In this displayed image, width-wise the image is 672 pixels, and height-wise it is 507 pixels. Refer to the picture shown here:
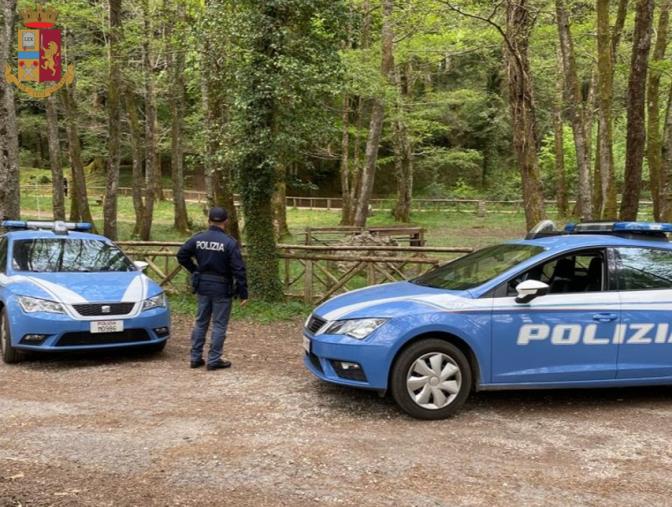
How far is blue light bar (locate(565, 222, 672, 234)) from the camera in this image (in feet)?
19.8

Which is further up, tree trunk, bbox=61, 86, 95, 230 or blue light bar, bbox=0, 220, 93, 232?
tree trunk, bbox=61, 86, 95, 230

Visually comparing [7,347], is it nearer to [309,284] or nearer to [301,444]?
[301,444]

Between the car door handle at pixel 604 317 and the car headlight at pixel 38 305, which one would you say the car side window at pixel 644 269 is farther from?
the car headlight at pixel 38 305

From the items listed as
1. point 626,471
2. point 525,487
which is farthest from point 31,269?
point 626,471

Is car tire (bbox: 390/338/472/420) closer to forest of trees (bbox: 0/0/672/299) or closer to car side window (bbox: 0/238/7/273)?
car side window (bbox: 0/238/7/273)

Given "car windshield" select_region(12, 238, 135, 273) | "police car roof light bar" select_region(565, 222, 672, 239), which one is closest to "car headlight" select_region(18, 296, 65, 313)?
"car windshield" select_region(12, 238, 135, 273)

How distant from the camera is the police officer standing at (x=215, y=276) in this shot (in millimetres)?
6922

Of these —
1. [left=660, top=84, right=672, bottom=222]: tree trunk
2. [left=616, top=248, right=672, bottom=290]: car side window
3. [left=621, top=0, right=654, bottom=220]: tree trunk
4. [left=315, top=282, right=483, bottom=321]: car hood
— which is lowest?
[left=315, top=282, right=483, bottom=321]: car hood

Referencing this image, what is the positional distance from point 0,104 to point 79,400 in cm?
798

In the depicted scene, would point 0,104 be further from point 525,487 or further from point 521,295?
point 525,487

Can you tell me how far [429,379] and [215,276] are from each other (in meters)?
2.87

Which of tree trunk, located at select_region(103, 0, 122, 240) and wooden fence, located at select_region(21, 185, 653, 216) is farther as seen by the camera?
wooden fence, located at select_region(21, 185, 653, 216)

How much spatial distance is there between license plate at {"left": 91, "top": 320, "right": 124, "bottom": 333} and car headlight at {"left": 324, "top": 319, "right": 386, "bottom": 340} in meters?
2.83
